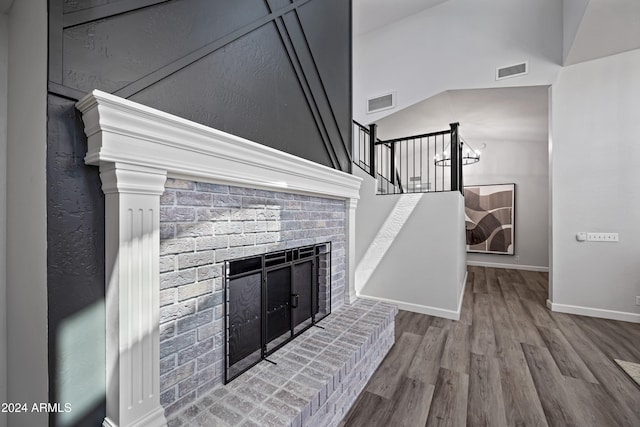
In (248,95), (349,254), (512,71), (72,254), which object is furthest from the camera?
(512,71)

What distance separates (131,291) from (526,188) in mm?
8097

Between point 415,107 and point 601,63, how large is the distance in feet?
7.88

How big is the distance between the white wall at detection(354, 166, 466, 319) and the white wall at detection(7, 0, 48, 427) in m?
3.56

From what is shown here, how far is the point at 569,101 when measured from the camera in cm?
383

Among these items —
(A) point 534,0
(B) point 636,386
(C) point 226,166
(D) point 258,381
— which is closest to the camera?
(C) point 226,166

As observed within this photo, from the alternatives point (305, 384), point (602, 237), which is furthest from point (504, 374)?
point (602, 237)

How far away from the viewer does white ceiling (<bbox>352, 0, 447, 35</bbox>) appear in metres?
4.78

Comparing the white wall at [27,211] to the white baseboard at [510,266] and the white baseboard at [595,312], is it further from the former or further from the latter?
the white baseboard at [510,266]

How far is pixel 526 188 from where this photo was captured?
671cm

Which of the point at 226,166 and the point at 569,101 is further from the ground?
the point at 569,101

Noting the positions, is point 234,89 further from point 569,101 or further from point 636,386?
point 569,101

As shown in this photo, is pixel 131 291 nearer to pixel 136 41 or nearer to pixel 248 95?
pixel 136 41

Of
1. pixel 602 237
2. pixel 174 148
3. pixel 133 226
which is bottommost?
pixel 602 237

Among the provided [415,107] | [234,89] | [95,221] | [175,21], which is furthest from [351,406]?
[415,107]
